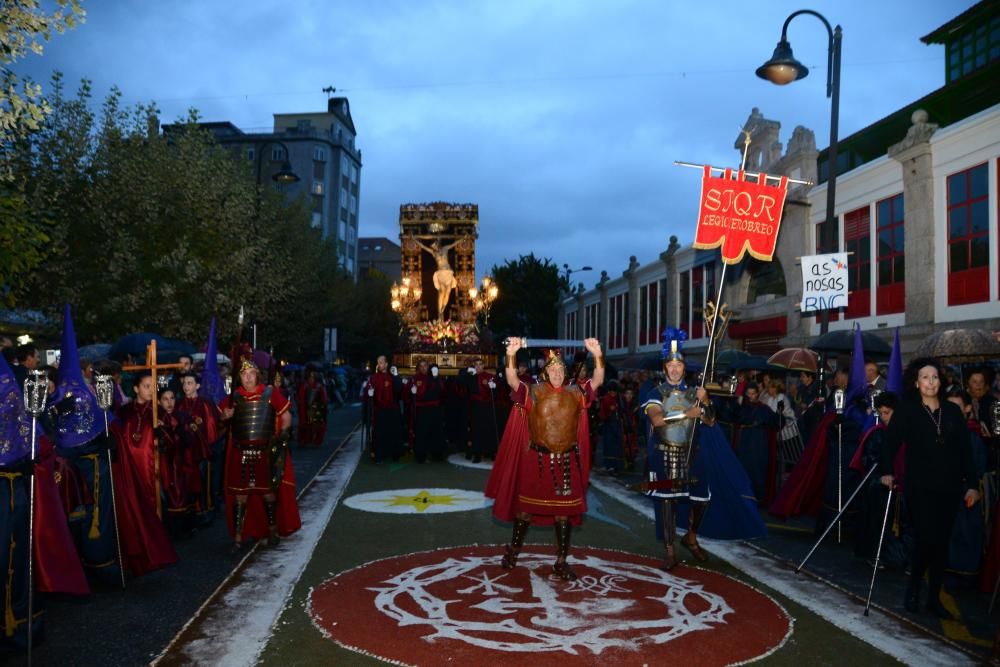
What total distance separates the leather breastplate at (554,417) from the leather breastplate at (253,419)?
2.92 m

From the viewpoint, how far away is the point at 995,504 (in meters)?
6.88

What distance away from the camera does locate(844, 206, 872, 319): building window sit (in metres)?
22.9

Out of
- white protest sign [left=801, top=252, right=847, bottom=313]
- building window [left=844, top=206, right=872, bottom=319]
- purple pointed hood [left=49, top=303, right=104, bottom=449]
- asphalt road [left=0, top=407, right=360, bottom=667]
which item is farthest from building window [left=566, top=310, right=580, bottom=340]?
purple pointed hood [left=49, top=303, right=104, bottom=449]

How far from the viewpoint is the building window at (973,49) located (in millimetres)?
23719

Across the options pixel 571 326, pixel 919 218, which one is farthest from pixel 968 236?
pixel 571 326

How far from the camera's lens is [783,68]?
40.8 feet

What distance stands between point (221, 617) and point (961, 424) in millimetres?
5892

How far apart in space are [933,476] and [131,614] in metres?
6.24

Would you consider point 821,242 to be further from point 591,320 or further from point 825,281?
point 591,320

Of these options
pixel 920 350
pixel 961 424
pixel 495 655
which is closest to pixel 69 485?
pixel 495 655

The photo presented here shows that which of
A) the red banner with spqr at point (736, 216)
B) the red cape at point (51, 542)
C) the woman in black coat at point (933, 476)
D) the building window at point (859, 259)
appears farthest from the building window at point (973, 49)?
the red cape at point (51, 542)

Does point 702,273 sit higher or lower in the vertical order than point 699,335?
higher

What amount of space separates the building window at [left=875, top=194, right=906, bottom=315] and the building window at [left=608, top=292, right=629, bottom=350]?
77.3ft

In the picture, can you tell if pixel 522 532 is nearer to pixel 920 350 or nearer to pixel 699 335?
pixel 920 350
